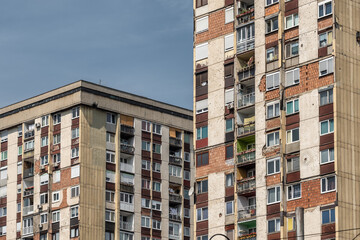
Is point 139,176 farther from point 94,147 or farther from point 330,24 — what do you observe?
Answer: point 330,24

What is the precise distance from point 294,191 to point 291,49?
1290 cm

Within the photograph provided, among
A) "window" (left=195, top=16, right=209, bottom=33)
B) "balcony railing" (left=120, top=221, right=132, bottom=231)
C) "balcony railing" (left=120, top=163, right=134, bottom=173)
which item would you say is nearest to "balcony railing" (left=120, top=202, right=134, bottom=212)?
"balcony railing" (left=120, top=221, right=132, bottom=231)

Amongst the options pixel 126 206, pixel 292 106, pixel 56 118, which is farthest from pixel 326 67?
Result: pixel 56 118

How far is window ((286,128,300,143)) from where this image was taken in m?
91.6

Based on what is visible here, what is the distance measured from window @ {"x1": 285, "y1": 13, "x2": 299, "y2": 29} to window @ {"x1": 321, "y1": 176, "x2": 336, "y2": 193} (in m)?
14.8

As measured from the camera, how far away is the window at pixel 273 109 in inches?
3699

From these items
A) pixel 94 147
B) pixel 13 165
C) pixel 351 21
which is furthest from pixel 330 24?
pixel 13 165

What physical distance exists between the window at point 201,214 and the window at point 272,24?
1757cm

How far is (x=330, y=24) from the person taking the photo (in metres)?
91.3

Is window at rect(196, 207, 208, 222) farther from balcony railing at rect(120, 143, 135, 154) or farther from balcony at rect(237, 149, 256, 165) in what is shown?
balcony railing at rect(120, 143, 135, 154)

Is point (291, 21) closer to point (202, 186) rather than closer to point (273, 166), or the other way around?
point (273, 166)

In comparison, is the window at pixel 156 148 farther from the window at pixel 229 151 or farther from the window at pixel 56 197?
the window at pixel 229 151

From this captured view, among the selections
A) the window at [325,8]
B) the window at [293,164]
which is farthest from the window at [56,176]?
the window at [325,8]

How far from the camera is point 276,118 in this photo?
93750 millimetres
